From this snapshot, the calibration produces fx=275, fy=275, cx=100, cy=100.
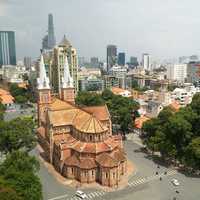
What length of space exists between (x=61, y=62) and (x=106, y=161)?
3181 inches

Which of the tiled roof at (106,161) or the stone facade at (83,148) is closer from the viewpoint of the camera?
the tiled roof at (106,161)

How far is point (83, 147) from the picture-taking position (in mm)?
56281

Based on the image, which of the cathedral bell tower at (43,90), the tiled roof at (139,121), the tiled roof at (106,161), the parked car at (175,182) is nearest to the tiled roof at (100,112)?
the cathedral bell tower at (43,90)

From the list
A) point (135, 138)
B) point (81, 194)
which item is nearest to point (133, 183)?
point (81, 194)

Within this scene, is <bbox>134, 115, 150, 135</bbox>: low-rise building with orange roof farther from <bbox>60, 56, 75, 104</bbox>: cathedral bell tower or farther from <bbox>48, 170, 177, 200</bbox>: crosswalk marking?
<bbox>48, 170, 177, 200</bbox>: crosswalk marking

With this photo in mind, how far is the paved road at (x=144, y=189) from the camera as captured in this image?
48.9 m

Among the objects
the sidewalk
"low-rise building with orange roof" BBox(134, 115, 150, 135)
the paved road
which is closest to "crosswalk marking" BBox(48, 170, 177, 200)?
the paved road

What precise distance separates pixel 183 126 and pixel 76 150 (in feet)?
80.7

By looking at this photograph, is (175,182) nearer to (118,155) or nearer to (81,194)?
(118,155)

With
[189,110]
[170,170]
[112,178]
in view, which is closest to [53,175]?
[112,178]

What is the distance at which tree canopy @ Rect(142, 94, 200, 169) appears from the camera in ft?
193

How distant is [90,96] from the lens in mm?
103312

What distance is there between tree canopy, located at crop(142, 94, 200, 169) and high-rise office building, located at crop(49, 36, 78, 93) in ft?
222

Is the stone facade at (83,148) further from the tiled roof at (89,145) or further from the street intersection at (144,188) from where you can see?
the street intersection at (144,188)
